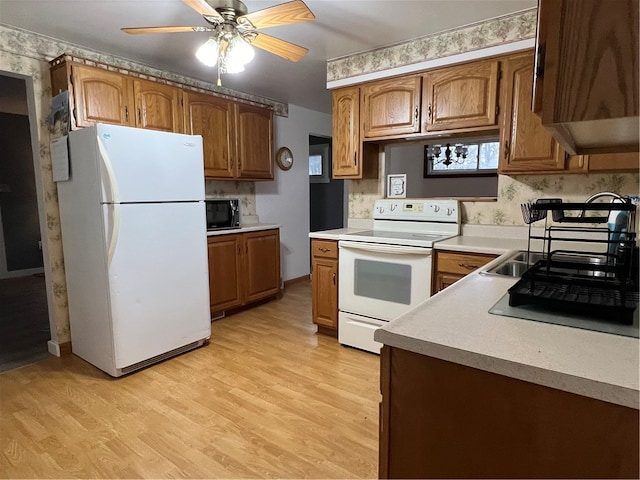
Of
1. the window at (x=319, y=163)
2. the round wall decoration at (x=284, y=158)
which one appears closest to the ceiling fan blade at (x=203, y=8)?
the round wall decoration at (x=284, y=158)

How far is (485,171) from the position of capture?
3.28m

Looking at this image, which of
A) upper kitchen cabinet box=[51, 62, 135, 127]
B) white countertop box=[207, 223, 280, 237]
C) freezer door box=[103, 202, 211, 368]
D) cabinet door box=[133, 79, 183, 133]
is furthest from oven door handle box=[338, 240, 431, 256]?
upper kitchen cabinet box=[51, 62, 135, 127]

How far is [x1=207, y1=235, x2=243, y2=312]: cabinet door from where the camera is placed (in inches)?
132

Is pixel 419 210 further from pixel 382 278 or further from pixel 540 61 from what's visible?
pixel 540 61

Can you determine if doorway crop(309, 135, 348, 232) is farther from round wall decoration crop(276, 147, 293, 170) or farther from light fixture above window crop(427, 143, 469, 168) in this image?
light fixture above window crop(427, 143, 469, 168)

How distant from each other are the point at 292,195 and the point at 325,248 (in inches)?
80.7

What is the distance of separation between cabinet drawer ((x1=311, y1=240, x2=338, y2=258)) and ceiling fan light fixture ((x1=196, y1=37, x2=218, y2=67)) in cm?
149

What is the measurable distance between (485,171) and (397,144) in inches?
32.7

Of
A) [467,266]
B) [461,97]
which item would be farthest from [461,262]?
[461,97]

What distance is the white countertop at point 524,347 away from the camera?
2.08 feet

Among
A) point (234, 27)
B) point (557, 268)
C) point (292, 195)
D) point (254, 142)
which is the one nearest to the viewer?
point (557, 268)

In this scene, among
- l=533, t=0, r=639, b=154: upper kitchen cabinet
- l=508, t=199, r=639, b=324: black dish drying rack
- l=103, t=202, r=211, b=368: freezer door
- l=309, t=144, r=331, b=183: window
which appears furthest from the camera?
l=309, t=144, r=331, b=183: window

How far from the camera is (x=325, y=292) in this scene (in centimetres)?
300

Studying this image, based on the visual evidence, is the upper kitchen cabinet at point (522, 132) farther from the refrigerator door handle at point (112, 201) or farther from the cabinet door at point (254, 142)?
the refrigerator door handle at point (112, 201)
